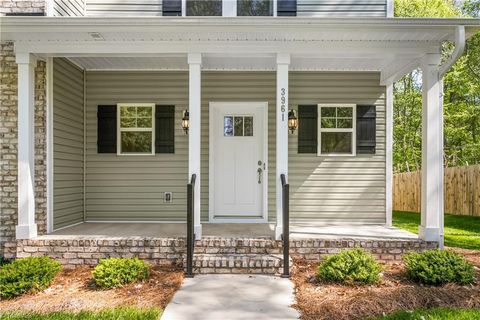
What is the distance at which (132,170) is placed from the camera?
263 inches

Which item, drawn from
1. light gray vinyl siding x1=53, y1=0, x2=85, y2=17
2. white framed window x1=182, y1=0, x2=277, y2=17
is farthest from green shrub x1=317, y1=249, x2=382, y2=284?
light gray vinyl siding x1=53, y1=0, x2=85, y2=17

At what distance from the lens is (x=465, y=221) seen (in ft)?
29.8

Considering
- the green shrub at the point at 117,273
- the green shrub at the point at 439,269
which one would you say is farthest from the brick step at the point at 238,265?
the green shrub at the point at 439,269

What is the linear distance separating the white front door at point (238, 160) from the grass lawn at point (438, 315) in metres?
3.55

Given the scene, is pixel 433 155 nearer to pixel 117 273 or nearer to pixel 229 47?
pixel 229 47

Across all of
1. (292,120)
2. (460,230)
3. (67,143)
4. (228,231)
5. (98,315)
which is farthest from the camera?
(460,230)

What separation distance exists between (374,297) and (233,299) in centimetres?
137

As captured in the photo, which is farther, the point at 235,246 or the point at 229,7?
the point at 229,7

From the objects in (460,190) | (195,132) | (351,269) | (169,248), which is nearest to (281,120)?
(195,132)

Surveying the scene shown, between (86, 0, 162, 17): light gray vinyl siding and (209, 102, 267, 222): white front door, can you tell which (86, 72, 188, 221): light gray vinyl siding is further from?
(86, 0, 162, 17): light gray vinyl siding

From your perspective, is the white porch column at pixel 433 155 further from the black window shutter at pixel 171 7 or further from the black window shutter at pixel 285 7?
the black window shutter at pixel 171 7

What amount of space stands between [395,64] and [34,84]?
17.3ft

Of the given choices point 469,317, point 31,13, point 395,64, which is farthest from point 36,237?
point 395,64

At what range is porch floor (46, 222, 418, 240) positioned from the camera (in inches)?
210
